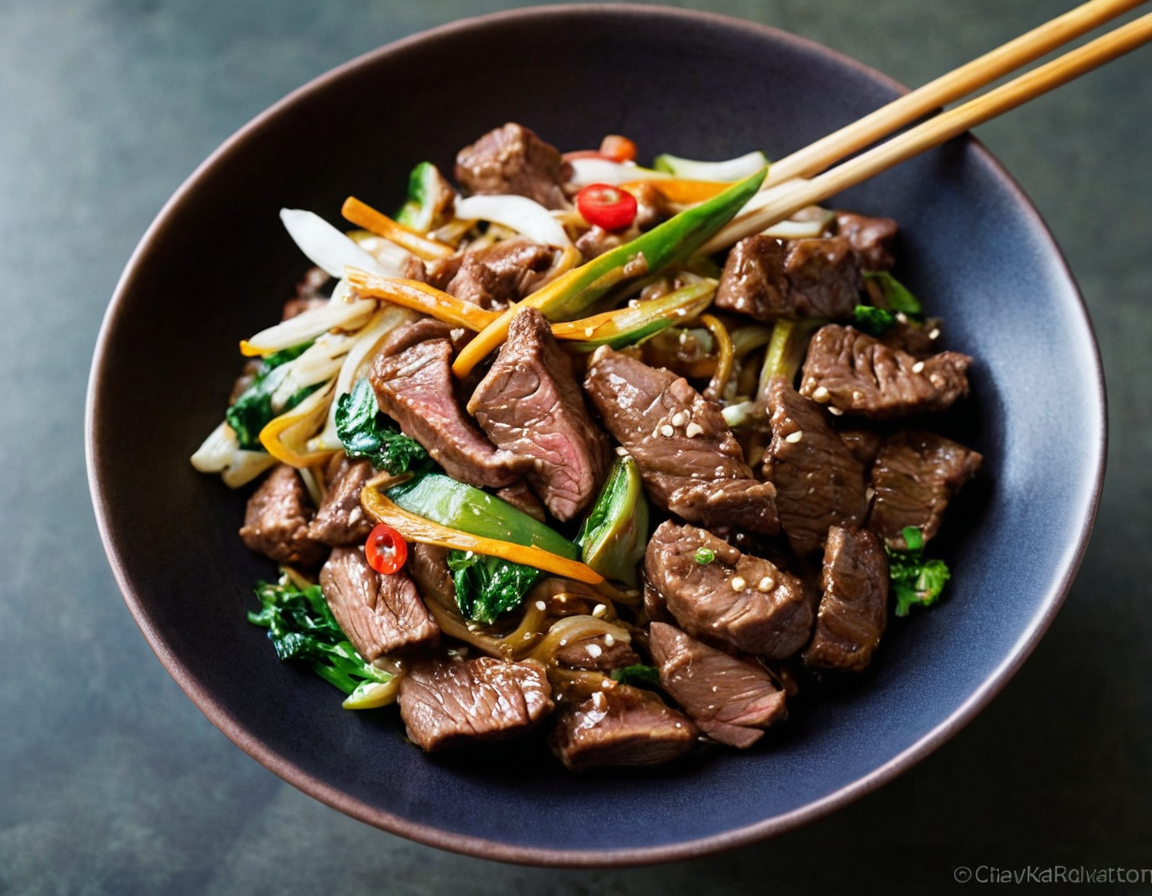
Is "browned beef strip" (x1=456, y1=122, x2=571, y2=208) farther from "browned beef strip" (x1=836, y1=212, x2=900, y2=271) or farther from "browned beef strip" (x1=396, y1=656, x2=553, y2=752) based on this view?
"browned beef strip" (x1=396, y1=656, x2=553, y2=752)

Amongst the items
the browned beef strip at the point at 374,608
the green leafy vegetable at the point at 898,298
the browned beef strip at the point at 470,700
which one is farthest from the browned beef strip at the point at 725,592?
the green leafy vegetable at the point at 898,298

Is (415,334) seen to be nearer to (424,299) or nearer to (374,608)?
(424,299)

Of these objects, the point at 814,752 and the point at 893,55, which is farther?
the point at 893,55

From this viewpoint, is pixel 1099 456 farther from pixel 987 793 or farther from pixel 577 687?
pixel 577 687

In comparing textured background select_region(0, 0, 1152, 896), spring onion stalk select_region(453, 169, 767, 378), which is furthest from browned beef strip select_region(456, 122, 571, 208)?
textured background select_region(0, 0, 1152, 896)

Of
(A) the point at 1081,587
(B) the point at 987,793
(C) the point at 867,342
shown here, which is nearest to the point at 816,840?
(B) the point at 987,793
